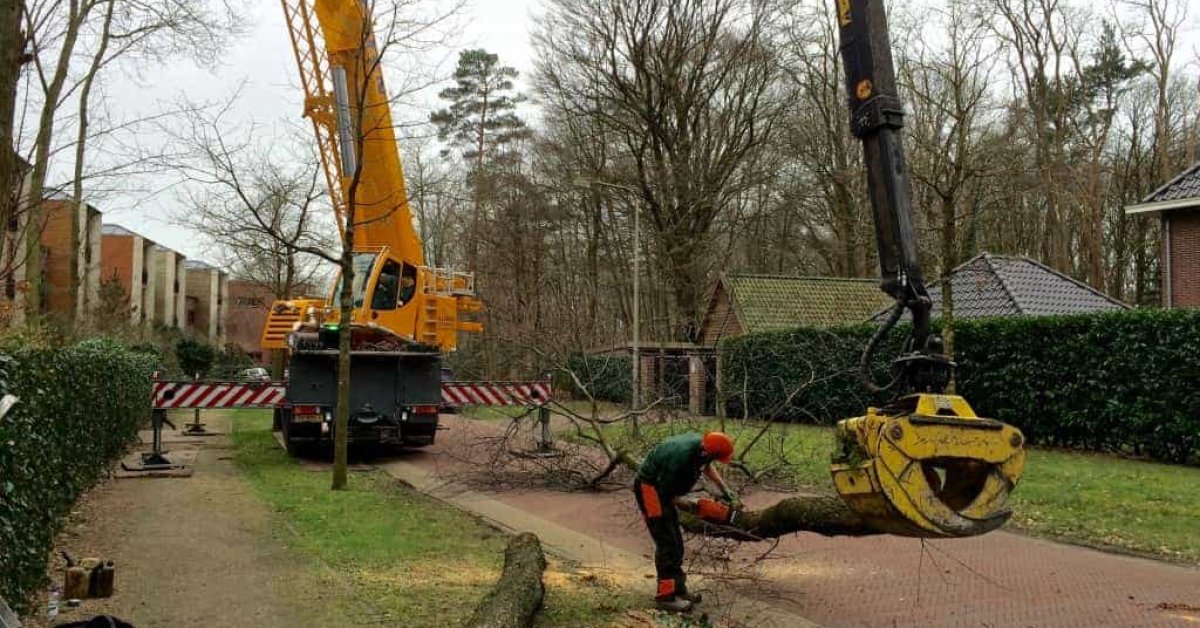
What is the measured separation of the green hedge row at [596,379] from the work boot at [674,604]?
21.0 ft

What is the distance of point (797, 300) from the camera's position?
99.6ft

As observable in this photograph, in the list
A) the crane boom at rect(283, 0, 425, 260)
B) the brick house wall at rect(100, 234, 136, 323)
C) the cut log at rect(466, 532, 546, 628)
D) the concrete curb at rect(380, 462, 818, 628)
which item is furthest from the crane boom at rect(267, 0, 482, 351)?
the brick house wall at rect(100, 234, 136, 323)

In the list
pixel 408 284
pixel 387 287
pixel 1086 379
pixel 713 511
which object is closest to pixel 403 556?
pixel 713 511

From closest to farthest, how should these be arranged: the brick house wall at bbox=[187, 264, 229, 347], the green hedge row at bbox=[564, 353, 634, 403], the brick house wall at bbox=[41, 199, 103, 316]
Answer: the green hedge row at bbox=[564, 353, 634, 403] < the brick house wall at bbox=[41, 199, 103, 316] < the brick house wall at bbox=[187, 264, 229, 347]

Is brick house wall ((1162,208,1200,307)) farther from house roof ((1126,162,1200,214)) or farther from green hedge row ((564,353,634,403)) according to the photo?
green hedge row ((564,353,634,403))

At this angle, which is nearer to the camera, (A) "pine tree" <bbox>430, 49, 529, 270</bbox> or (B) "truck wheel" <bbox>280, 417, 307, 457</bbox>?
(B) "truck wheel" <bbox>280, 417, 307, 457</bbox>

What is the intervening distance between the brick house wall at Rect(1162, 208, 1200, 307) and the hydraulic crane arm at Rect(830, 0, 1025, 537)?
1908 centimetres

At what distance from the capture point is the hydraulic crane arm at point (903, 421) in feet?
14.8

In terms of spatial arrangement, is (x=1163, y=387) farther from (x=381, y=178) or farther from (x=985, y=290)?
(x=381, y=178)

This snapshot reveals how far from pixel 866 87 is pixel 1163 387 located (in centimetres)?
1121

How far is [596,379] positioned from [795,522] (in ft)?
24.3

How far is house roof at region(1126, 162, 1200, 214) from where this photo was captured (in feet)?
68.5

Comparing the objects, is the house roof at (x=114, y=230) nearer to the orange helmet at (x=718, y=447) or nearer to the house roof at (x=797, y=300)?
the house roof at (x=797, y=300)

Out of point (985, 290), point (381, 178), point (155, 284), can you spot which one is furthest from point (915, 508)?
point (155, 284)
